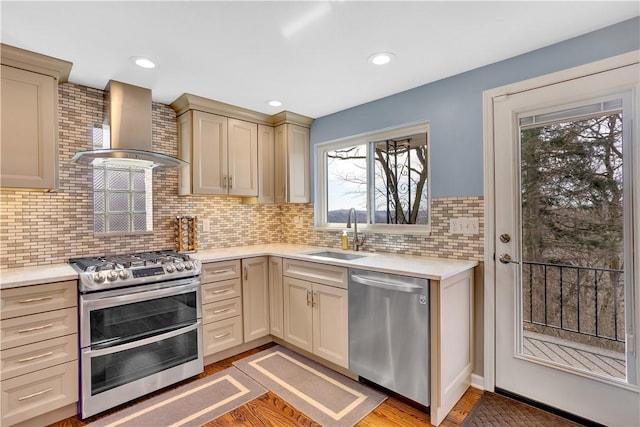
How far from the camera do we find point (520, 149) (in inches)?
80.6

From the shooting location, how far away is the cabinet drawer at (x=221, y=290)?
99.7 inches

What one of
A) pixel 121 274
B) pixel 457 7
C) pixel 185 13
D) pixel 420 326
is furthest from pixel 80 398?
pixel 457 7

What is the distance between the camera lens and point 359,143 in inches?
122

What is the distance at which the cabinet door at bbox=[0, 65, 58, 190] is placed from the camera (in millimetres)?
1930

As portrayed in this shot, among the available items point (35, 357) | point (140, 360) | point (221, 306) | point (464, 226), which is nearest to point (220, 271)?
point (221, 306)

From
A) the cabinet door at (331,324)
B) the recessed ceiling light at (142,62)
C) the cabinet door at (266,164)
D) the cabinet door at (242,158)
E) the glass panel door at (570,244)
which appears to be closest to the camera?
the glass panel door at (570,244)

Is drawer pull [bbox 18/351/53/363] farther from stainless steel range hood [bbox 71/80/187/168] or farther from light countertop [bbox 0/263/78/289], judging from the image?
stainless steel range hood [bbox 71/80/187/168]

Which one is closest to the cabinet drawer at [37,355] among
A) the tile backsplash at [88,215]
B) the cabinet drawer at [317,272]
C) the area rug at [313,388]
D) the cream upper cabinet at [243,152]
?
the tile backsplash at [88,215]

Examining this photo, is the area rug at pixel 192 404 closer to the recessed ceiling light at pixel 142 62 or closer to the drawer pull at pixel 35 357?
the drawer pull at pixel 35 357

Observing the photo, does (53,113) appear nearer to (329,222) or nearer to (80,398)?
(80,398)

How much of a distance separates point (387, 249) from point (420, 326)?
975 mm

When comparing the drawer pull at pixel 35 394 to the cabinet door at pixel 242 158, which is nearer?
the drawer pull at pixel 35 394

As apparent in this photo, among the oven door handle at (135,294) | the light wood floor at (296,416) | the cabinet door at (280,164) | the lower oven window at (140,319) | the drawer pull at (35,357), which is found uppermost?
the cabinet door at (280,164)

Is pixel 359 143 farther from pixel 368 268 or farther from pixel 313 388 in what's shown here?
pixel 313 388
